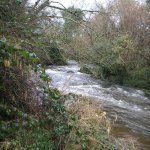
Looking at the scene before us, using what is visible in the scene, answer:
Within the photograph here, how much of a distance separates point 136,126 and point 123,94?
6.40 metres

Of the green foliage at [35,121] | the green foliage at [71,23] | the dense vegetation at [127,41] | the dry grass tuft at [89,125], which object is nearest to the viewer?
the green foliage at [35,121]

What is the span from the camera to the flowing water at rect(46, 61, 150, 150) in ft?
31.8

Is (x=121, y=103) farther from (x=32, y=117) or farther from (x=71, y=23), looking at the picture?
(x=32, y=117)

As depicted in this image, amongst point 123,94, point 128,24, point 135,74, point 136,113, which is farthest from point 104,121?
point 128,24

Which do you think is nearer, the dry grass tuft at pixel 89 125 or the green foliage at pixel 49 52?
the dry grass tuft at pixel 89 125

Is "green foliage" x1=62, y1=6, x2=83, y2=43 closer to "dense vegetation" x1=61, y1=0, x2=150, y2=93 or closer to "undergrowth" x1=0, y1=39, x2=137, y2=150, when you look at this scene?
"undergrowth" x1=0, y1=39, x2=137, y2=150

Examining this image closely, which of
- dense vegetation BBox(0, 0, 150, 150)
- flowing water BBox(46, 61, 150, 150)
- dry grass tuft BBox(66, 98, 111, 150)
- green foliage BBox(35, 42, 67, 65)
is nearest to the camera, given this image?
dense vegetation BBox(0, 0, 150, 150)

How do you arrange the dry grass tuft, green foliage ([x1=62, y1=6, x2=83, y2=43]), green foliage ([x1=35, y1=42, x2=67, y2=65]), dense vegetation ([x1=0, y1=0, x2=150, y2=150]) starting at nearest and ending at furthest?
dense vegetation ([x1=0, y1=0, x2=150, y2=150]) < the dry grass tuft < green foliage ([x1=35, y1=42, x2=67, y2=65]) < green foliage ([x1=62, y1=6, x2=83, y2=43])

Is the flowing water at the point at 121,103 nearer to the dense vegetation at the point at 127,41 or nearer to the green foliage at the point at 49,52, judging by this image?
the green foliage at the point at 49,52

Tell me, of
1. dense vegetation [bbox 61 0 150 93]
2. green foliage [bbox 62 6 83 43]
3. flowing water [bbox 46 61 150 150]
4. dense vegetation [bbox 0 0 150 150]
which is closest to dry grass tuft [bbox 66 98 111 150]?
dense vegetation [bbox 0 0 150 150]

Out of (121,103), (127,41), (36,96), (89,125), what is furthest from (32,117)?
(127,41)

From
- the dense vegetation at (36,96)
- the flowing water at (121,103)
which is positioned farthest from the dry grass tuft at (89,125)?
the flowing water at (121,103)

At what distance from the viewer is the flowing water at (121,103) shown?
969 cm

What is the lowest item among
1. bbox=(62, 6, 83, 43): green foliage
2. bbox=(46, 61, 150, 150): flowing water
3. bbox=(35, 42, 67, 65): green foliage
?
bbox=(46, 61, 150, 150): flowing water
